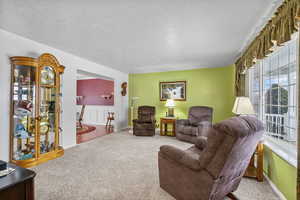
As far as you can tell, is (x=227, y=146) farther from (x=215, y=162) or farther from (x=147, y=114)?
(x=147, y=114)

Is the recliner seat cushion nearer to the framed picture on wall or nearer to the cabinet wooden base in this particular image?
the framed picture on wall

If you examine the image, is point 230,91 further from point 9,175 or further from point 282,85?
point 9,175

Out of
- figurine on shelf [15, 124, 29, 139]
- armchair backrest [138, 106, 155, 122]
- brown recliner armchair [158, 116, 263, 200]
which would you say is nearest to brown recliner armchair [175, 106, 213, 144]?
armchair backrest [138, 106, 155, 122]

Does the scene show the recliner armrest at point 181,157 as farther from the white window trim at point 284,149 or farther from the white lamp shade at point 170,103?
the white lamp shade at point 170,103

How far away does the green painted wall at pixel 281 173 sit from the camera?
1.62m

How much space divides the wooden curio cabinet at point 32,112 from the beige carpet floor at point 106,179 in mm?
325

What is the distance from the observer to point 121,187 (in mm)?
2018

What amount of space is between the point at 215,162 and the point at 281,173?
124cm

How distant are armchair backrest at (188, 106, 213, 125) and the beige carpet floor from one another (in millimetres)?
2067

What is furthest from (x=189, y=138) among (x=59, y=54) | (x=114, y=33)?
(x=59, y=54)

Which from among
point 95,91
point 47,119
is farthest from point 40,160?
point 95,91

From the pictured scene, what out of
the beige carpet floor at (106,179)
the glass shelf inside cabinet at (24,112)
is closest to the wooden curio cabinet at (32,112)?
the glass shelf inside cabinet at (24,112)

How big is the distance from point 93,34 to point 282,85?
316 centimetres

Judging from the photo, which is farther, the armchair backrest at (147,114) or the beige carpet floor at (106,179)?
the armchair backrest at (147,114)
